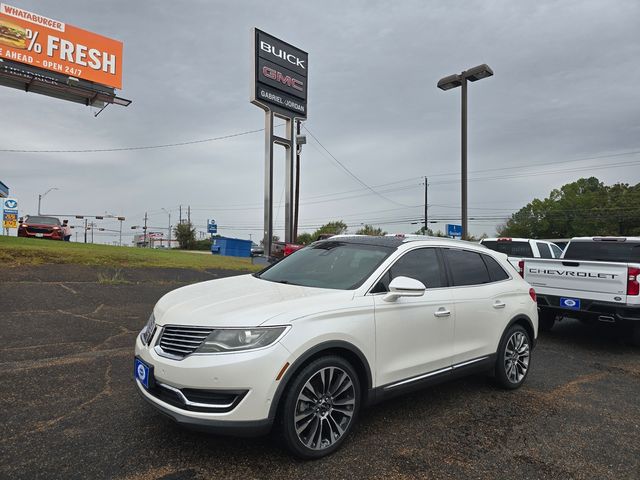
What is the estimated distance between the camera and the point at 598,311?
639cm

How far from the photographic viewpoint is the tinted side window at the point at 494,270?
477 cm

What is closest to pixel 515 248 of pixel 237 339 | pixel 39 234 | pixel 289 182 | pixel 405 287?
pixel 405 287

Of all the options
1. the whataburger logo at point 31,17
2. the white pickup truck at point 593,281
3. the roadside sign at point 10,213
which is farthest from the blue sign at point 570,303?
the roadside sign at point 10,213

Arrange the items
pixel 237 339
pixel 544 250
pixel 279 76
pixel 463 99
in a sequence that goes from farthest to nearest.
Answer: pixel 279 76 < pixel 463 99 < pixel 544 250 < pixel 237 339

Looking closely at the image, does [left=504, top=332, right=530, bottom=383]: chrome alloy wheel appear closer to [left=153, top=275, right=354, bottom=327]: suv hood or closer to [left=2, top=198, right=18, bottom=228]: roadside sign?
[left=153, top=275, right=354, bottom=327]: suv hood

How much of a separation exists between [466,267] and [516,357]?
3.98ft

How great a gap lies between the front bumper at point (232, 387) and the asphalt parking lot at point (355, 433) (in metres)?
0.35

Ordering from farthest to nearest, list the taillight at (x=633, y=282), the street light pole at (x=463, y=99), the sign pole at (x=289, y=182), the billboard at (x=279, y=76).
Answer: the sign pole at (x=289, y=182) < the billboard at (x=279, y=76) < the street light pole at (x=463, y=99) < the taillight at (x=633, y=282)

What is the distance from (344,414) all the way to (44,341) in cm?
434

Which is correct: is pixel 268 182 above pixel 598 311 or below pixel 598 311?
above

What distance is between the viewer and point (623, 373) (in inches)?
217

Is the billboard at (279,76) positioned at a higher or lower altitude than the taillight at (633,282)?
higher

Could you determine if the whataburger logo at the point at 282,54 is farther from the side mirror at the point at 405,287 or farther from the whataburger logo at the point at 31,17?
the side mirror at the point at 405,287

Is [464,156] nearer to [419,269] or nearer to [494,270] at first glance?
[494,270]
